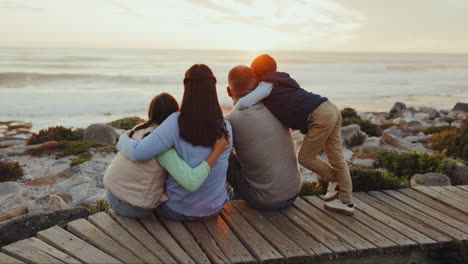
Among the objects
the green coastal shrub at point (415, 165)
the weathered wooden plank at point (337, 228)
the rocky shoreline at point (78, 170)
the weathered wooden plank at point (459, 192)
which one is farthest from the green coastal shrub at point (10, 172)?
the weathered wooden plank at point (459, 192)

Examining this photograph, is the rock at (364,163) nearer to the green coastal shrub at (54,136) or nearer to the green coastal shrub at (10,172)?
the green coastal shrub at (10,172)

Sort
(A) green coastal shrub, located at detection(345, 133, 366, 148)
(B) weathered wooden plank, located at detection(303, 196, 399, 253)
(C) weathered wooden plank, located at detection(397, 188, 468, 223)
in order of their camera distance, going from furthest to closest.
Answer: (A) green coastal shrub, located at detection(345, 133, 366, 148)
(C) weathered wooden plank, located at detection(397, 188, 468, 223)
(B) weathered wooden plank, located at detection(303, 196, 399, 253)

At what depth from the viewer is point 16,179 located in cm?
859

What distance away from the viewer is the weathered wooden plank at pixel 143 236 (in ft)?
11.7

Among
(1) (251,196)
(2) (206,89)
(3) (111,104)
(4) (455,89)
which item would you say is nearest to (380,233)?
(1) (251,196)

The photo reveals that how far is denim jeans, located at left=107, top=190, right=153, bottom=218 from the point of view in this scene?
4036 mm

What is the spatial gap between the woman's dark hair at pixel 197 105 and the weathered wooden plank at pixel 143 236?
39.0 inches

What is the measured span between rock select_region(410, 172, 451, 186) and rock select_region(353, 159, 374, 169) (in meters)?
1.78

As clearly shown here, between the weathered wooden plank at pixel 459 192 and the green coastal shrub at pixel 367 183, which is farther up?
the green coastal shrub at pixel 367 183

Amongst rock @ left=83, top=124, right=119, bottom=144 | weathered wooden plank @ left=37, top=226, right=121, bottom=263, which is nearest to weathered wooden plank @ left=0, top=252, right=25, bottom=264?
weathered wooden plank @ left=37, top=226, right=121, bottom=263

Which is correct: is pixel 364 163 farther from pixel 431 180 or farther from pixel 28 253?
pixel 28 253

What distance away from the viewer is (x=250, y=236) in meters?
4.00

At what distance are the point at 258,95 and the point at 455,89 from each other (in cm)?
4164

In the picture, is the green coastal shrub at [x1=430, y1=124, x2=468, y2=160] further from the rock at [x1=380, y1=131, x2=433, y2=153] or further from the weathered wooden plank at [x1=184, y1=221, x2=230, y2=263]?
the weathered wooden plank at [x1=184, y1=221, x2=230, y2=263]
